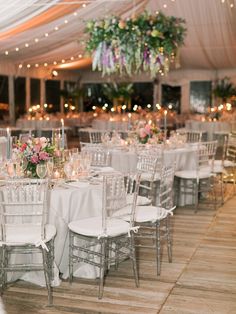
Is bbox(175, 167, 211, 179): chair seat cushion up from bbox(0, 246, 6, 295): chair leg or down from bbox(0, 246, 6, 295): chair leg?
up

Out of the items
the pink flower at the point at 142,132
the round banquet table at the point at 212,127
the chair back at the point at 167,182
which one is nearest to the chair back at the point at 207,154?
the pink flower at the point at 142,132

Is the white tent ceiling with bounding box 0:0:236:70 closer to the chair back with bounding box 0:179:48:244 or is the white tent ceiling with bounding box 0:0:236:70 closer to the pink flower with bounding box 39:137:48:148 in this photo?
the pink flower with bounding box 39:137:48:148

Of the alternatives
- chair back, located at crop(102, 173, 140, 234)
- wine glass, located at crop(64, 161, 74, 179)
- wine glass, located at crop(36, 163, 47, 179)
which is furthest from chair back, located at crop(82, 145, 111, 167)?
chair back, located at crop(102, 173, 140, 234)

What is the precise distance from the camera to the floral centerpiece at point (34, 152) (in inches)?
182

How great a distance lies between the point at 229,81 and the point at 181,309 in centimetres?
1577

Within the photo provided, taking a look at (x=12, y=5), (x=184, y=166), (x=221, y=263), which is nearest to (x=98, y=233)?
(x=221, y=263)

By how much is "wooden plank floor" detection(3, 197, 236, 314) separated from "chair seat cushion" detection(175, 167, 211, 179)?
1615 mm

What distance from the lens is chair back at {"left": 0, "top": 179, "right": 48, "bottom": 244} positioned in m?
3.85

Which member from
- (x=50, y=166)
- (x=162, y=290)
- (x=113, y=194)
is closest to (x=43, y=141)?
(x=50, y=166)

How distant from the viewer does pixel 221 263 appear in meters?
4.89

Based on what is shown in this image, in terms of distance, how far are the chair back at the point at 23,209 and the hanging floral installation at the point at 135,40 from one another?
1745 millimetres

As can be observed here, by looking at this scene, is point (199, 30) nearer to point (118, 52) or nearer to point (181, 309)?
point (118, 52)

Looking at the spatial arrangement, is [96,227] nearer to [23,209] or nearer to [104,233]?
[104,233]

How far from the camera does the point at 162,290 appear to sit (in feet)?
13.9
